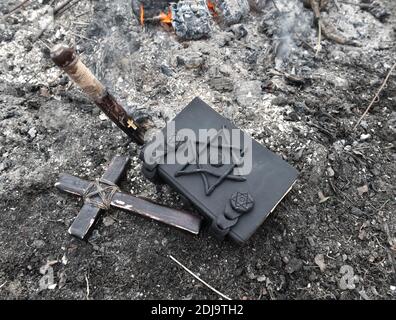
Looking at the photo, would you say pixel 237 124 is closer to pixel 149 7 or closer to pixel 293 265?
pixel 293 265

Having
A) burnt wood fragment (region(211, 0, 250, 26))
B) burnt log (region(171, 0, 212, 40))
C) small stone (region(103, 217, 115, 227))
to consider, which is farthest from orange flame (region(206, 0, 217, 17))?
small stone (region(103, 217, 115, 227))

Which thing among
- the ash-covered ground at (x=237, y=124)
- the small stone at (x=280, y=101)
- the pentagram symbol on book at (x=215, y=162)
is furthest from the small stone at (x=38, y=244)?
the small stone at (x=280, y=101)

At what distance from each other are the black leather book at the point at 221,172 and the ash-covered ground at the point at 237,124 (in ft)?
1.21

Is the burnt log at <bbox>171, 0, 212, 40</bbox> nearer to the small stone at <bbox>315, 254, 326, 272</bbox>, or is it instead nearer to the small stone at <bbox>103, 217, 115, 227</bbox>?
the small stone at <bbox>103, 217, 115, 227</bbox>

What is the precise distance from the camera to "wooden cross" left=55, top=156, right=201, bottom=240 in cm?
271

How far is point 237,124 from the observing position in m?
3.32

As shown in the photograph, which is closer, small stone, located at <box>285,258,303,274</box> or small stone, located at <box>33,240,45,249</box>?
small stone, located at <box>285,258,303,274</box>

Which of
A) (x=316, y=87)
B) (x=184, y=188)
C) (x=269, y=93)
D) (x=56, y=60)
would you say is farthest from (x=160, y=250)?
(x=316, y=87)

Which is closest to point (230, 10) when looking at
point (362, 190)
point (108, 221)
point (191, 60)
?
point (191, 60)

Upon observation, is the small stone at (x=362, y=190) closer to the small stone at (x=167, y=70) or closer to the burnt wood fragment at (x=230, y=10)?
the small stone at (x=167, y=70)

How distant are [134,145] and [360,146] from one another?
6.69ft

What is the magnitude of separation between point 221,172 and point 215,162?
0.32 ft

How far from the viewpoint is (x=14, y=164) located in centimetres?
322

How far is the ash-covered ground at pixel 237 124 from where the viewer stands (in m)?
2.70
